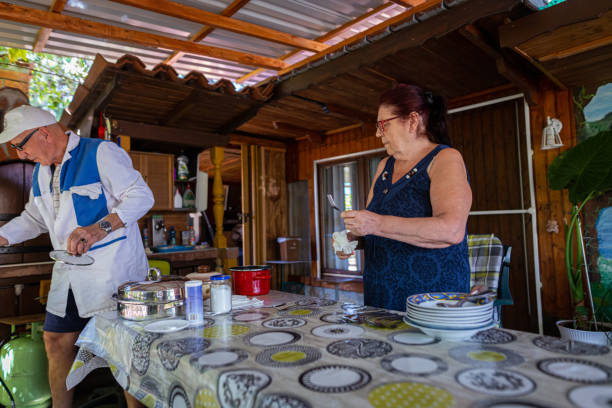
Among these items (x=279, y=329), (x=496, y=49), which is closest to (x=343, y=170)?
(x=496, y=49)

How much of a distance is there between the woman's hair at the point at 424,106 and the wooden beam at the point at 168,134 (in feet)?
11.3

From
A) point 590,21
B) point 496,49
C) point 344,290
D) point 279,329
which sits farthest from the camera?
point 344,290

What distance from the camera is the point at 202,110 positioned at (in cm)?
431

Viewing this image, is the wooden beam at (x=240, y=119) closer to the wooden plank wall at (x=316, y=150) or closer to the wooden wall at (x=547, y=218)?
the wooden plank wall at (x=316, y=150)

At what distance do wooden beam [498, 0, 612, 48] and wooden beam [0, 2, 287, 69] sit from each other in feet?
8.60

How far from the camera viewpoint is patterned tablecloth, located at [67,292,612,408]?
26.3 inches

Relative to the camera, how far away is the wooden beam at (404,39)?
2.59m

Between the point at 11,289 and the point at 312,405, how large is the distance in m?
3.26

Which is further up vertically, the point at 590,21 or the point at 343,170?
the point at 590,21

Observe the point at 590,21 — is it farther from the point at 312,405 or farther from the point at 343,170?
the point at 343,170

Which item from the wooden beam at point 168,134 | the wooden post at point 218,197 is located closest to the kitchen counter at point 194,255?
the wooden post at point 218,197

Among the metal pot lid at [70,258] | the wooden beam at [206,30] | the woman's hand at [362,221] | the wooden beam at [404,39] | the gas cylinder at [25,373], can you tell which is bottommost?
the gas cylinder at [25,373]

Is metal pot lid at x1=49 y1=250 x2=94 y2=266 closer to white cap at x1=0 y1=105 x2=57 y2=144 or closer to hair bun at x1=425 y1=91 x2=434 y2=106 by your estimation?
white cap at x1=0 y1=105 x2=57 y2=144

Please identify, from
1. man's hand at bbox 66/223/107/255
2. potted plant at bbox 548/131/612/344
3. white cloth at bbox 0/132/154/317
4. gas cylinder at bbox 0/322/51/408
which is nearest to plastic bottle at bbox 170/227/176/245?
gas cylinder at bbox 0/322/51/408
